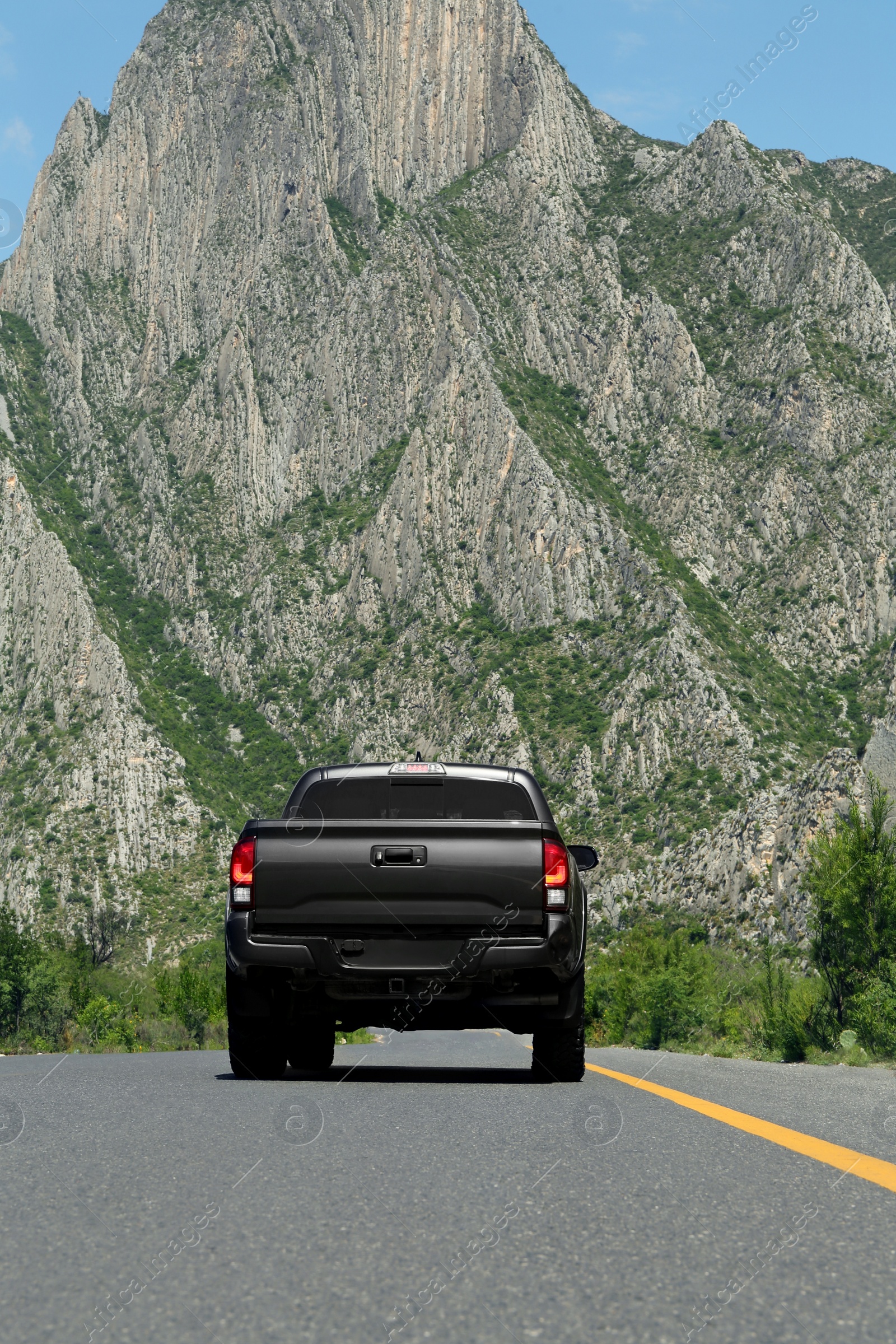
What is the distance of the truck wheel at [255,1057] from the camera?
32.7 ft

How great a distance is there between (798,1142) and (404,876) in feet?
10.5

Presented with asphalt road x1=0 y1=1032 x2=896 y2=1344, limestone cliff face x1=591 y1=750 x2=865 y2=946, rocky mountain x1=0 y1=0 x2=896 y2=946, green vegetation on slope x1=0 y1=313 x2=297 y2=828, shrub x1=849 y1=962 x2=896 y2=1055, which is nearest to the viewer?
asphalt road x1=0 y1=1032 x2=896 y2=1344

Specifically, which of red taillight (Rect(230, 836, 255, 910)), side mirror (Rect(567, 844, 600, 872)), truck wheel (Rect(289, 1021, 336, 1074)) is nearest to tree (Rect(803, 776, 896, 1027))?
truck wheel (Rect(289, 1021, 336, 1074))

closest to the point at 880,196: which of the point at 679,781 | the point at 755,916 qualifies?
the point at 679,781

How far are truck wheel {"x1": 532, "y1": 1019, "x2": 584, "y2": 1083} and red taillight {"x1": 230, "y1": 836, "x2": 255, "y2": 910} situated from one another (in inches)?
92.6

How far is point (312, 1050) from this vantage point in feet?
36.8

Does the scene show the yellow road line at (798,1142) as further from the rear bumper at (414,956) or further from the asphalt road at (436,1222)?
the rear bumper at (414,956)

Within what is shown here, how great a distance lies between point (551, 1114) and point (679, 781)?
8841cm

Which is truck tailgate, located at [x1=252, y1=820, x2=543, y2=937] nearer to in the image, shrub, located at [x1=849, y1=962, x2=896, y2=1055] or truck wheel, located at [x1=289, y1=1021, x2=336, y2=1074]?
truck wheel, located at [x1=289, y1=1021, x2=336, y2=1074]

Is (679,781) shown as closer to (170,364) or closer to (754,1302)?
(170,364)

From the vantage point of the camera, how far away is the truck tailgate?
906 cm

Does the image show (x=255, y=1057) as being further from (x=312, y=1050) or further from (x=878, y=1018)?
(x=878, y=1018)

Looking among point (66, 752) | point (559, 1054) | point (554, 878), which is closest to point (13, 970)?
point (559, 1054)

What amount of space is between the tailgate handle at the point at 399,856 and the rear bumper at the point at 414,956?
52 cm
